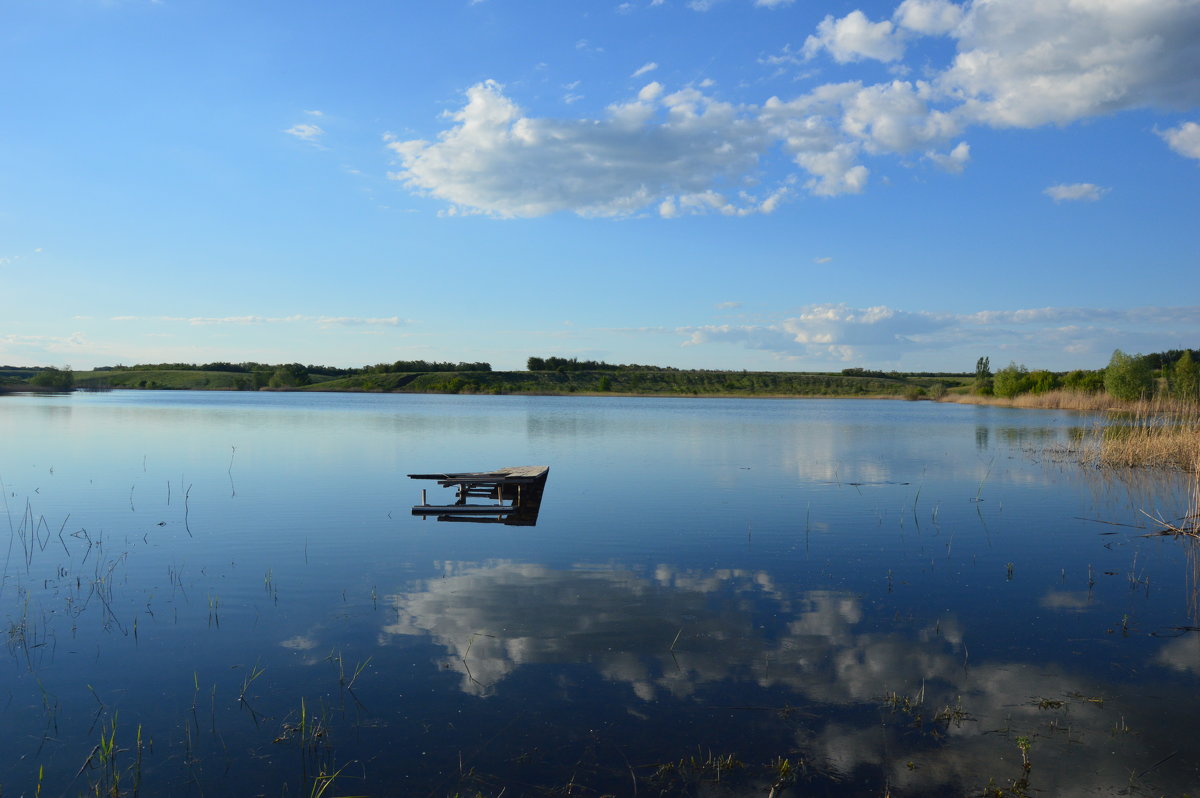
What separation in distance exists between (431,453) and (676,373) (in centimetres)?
11548

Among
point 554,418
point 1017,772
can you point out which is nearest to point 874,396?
point 554,418

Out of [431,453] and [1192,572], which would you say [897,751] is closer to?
[1192,572]

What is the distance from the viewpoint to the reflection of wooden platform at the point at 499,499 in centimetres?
1664

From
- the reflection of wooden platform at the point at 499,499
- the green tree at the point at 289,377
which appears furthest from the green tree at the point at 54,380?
the reflection of wooden platform at the point at 499,499

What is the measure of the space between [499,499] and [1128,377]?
58.0 metres

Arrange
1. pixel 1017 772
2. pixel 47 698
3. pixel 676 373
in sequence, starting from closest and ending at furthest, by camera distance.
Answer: pixel 1017 772, pixel 47 698, pixel 676 373

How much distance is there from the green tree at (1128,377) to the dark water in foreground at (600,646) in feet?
153

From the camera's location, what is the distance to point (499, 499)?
18188 millimetres

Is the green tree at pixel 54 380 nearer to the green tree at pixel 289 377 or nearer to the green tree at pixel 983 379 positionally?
the green tree at pixel 289 377

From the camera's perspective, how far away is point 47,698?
7.02m

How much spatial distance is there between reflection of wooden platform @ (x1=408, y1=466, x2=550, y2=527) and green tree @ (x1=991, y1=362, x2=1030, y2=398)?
81060 millimetres

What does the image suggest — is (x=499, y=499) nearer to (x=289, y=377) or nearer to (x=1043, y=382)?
(x=1043, y=382)

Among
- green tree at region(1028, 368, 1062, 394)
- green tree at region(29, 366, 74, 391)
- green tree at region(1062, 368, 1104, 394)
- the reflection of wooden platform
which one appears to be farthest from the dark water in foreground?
green tree at region(29, 366, 74, 391)

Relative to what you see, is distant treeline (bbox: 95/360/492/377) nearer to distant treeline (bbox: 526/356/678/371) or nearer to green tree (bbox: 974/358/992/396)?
distant treeline (bbox: 526/356/678/371)
